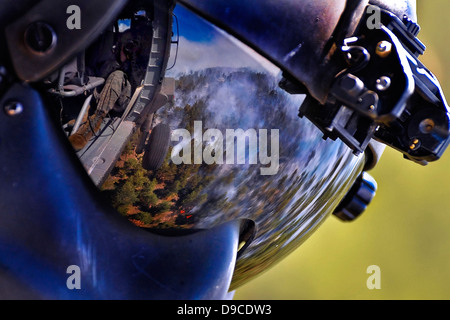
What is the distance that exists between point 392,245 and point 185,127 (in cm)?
302

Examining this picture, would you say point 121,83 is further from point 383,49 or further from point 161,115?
point 383,49

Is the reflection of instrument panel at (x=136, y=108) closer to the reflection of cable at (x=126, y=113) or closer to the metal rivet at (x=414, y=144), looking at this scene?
the reflection of cable at (x=126, y=113)

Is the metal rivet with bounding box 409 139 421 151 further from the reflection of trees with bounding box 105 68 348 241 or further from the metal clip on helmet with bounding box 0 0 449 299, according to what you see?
the reflection of trees with bounding box 105 68 348 241

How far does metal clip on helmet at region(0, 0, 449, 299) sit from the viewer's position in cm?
80

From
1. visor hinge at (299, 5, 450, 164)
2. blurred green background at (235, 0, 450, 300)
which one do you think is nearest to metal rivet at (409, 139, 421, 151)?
visor hinge at (299, 5, 450, 164)

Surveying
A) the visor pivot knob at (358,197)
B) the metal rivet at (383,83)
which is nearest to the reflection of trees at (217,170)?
the metal rivet at (383,83)

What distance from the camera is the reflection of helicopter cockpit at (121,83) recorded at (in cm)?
81

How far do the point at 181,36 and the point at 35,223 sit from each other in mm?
254

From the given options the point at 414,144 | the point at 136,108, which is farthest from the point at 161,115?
the point at 414,144

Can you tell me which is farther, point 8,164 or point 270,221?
point 270,221

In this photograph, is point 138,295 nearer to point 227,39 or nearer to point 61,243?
point 61,243

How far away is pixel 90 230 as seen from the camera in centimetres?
84
